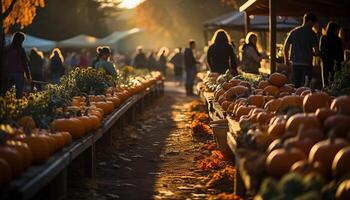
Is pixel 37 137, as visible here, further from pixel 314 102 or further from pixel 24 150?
pixel 314 102

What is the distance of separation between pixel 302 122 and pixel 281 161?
93cm

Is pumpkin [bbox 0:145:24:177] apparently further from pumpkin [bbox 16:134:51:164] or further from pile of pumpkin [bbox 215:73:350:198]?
pile of pumpkin [bbox 215:73:350:198]

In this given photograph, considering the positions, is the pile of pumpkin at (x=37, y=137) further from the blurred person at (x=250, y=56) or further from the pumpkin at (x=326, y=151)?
the blurred person at (x=250, y=56)

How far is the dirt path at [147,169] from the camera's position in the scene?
8.30m

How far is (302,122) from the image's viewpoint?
656 cm

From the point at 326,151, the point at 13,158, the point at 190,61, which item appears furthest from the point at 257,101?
the point at 190,61

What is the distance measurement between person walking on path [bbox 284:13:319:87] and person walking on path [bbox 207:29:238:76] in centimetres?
266

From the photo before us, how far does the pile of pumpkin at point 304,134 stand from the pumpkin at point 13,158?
1929 millimetres

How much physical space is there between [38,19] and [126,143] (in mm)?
41163

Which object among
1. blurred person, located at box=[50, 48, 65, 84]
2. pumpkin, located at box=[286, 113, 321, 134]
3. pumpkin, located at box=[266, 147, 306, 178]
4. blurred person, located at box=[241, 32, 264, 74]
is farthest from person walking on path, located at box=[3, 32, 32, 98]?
pumpkin, located at box=[266, 147, 306, 178]

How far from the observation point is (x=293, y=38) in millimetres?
13477

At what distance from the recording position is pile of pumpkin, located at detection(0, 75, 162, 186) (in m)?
6.36

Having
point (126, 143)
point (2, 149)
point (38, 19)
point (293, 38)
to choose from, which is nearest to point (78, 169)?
point (2, 149)

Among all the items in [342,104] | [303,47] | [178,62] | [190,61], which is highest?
[303,47]
